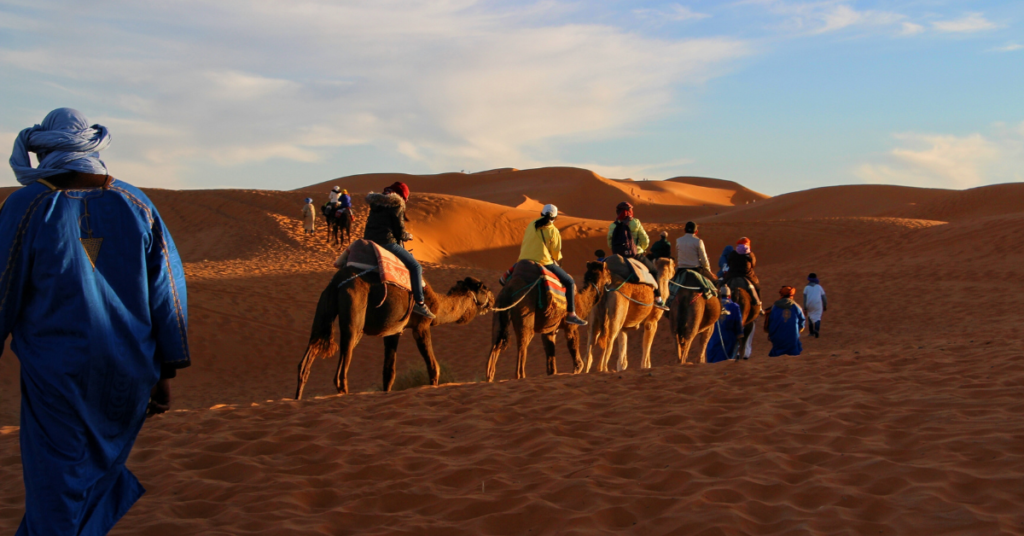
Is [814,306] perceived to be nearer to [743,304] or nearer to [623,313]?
[743,304]

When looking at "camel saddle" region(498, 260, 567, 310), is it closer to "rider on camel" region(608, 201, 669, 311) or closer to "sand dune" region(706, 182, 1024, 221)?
"rider on camel" region(608, 201, 669, 311)

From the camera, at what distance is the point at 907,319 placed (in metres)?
18.3

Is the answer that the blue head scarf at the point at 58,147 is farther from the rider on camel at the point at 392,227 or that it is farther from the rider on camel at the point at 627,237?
the rider on camel at the point at 627,237

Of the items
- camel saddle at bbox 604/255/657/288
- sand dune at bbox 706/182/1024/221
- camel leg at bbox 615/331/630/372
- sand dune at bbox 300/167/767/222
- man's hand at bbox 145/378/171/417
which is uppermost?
sand dune at bbox 300/167/767/222

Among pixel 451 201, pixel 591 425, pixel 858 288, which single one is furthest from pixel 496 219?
pixel 591 425

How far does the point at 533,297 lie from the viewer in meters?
9.48

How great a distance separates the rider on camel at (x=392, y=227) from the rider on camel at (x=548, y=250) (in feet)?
4.92

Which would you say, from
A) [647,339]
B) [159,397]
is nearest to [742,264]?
[647,339]

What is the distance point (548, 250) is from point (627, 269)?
1.65 meters

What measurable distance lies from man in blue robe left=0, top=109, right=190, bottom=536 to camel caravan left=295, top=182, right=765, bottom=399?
15.1 feet

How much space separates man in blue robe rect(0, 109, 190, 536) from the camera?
307cm

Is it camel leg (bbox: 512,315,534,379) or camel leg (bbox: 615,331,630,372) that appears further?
camel leg (bbox: 615,331,630,372)

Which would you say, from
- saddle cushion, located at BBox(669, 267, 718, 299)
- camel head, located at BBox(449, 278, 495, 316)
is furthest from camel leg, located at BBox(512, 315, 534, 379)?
saddle cushion, located at BBox(669, 267, 718, 299)

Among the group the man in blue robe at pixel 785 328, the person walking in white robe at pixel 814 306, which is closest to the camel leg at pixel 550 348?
the man in blue robe at pixel 785 328
